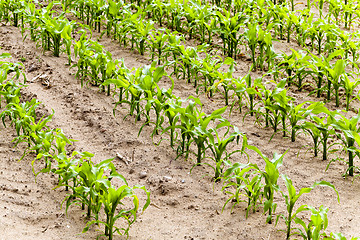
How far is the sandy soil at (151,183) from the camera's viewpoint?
3.52 metres

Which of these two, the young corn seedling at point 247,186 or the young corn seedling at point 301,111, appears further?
the young corn seedling at point 301,111

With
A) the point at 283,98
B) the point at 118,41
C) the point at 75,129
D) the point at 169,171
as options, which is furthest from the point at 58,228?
the point at 118,41

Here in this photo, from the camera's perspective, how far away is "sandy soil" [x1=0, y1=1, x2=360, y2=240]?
3518mm

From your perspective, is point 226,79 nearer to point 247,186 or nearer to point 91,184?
point 247,186

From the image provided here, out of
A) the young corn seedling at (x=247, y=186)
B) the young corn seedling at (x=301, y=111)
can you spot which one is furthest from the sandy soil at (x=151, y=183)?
the young corn seedling at (x=301, y=111)

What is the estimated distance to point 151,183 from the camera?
13.5 feet

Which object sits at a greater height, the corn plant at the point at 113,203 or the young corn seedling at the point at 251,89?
the young corn seedling at the point at 251,89

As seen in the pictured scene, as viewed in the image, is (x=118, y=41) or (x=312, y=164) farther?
(x=118, y=41)

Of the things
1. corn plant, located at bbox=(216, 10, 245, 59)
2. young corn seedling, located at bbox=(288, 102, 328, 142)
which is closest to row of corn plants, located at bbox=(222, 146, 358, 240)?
young corn seedling, located at bbox=(288, 102, 328, 142)

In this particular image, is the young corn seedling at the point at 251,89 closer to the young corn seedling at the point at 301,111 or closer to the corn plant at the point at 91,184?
the young corn seedling at the point at 301,111

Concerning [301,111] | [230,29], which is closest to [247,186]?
[301,111]

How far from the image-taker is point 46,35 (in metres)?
6.44

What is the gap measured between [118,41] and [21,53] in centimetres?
145

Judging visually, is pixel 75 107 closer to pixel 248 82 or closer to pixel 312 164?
pixel 248 82
